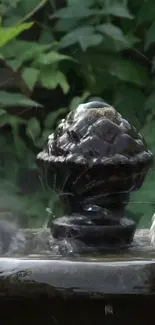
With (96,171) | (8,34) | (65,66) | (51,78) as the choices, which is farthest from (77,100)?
(96,171)

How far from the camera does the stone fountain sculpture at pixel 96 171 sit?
1.19 meters

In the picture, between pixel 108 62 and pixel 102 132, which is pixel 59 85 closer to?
pixel 108 62

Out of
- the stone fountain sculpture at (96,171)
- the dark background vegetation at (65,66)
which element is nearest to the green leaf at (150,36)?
the dark background vegetation at (65,66)

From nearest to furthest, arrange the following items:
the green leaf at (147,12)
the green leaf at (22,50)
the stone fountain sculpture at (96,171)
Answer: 1. the stone fountain sculpture at (96,171)
2. the green leaf at (22,50)
3. the green leaf at (147,12)

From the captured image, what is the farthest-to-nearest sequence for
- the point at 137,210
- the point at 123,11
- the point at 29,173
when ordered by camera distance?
the point at 123,11, the point at 29,173, the point at 137,210

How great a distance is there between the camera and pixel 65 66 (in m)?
2.83

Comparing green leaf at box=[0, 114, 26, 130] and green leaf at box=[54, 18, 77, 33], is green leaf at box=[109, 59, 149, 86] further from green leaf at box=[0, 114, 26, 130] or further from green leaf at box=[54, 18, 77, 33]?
green leaf at box=[0, 114, 26, 130]

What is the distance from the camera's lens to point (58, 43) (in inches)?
105

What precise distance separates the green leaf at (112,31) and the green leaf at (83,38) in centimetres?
2

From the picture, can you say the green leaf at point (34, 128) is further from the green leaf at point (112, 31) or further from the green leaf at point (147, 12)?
the green leaf at point (147, 12)

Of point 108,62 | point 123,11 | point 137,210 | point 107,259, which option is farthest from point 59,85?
point 107,259

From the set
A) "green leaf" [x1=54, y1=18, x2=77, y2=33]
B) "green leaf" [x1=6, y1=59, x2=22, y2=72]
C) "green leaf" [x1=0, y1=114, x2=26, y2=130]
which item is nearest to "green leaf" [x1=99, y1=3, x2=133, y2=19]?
"green leaf" [x1=54, y1=18, x2=77, y2=33]

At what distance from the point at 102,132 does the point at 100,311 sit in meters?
0.30

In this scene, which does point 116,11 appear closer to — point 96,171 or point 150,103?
point 150,103
